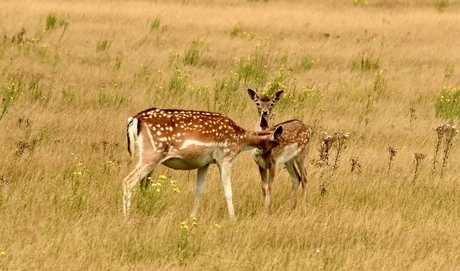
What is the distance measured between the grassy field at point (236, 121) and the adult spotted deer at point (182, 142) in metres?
0.27

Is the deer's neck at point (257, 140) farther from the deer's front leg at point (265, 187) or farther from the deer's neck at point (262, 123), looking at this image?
the deer's neck at point (262, 123)

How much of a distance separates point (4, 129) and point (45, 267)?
534cm

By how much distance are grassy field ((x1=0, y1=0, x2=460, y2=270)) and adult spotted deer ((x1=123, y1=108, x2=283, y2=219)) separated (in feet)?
0.90

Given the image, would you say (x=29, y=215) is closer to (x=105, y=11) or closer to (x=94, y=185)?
(x=94, y=185)

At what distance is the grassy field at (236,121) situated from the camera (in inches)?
318

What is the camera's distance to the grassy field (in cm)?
809

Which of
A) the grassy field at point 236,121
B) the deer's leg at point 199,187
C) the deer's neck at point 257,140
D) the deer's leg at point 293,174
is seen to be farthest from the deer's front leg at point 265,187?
the deer's leg at point 199,187

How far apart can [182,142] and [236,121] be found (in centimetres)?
481

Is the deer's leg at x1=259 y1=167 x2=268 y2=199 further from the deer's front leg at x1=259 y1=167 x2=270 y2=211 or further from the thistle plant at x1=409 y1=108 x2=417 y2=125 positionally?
the thistle plant at x1=409 y1=108 x2=417 y2=125

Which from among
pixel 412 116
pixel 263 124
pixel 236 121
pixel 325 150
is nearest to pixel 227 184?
pixel 263 124

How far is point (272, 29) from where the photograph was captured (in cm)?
2306

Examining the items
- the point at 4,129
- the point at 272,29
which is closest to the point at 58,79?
the point at 4,129

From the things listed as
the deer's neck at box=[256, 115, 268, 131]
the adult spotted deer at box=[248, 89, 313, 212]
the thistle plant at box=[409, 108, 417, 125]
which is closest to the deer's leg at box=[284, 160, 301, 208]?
the adult spotted deer at box=[248, 89, 313, 212]

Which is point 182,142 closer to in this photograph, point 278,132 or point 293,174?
point 278,132
